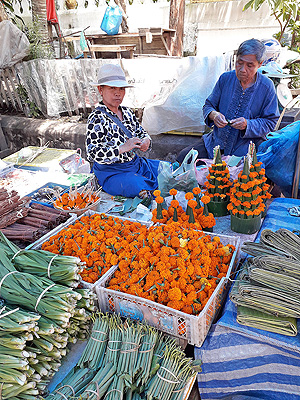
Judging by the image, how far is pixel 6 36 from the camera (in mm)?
6305

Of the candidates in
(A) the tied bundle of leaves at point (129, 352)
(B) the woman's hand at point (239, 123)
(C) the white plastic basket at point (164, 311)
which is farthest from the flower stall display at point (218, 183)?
(A) the tied bundle of leaves at point (129, 352)

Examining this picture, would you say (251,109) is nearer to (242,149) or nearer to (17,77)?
(242,149)

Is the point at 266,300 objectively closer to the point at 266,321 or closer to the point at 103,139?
the point at 266,321

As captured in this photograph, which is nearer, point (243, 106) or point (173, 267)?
point (173, 267)

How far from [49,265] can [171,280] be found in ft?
2.25

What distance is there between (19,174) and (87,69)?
3.67 m

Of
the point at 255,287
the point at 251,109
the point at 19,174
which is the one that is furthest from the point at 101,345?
the point at 251,109

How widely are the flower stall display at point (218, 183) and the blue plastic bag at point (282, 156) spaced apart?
83 cm

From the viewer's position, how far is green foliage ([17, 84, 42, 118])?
690 centimetres

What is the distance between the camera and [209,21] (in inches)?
500

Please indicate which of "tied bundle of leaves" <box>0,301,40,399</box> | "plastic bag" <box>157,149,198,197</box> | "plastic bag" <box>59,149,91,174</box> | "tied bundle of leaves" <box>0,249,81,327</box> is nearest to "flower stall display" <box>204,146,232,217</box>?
"plastic bag" <box>157,149,198,197</box>

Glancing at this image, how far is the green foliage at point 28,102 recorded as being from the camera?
6.90m

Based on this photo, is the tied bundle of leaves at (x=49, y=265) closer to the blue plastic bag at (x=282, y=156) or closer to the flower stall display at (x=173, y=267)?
the flower stall display at (x=173, y=267)

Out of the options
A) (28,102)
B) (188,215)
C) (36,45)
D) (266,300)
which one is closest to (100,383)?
(266,300)
